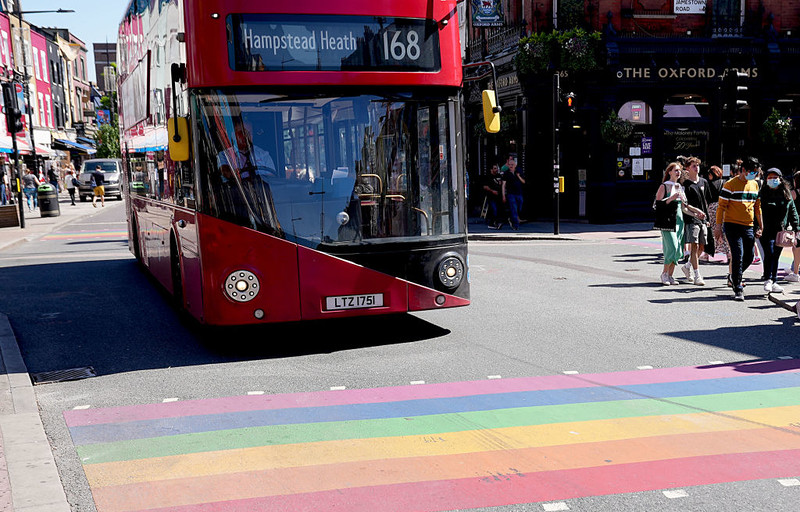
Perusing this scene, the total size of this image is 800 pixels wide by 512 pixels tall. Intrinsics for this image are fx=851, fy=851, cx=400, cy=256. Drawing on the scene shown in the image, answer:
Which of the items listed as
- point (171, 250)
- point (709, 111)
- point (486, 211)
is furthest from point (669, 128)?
point (171, 250)

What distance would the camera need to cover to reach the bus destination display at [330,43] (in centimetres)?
746

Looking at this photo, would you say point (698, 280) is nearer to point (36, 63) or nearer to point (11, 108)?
point (11, 108)

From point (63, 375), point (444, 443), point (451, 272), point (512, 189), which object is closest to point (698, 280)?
point (451, 272)

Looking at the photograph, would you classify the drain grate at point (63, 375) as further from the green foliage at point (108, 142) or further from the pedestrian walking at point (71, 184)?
the green foliage at point (108, 142)

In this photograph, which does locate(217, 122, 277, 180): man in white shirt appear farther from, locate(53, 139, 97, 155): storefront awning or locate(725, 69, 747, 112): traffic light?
locate(53, 139, 97, 155): storefront awning

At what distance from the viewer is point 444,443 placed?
5289 mm

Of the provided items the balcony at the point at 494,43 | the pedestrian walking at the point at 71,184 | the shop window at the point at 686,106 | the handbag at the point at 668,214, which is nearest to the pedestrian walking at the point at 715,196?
the handbag at the point at 668,214

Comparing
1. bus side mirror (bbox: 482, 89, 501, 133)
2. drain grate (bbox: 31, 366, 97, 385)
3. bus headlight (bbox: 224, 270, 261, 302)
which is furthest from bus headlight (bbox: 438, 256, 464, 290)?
drain grate (bbox: 31, 366, 97, 385)

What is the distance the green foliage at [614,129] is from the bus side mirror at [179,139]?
1740 centimetres

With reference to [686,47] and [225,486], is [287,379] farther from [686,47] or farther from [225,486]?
[686,47]

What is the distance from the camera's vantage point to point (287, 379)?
23.2 ft

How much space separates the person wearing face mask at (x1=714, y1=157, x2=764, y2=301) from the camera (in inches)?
430

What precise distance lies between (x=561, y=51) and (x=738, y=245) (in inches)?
527

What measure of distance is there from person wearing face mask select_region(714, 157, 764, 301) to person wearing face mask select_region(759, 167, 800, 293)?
0.43 meters
